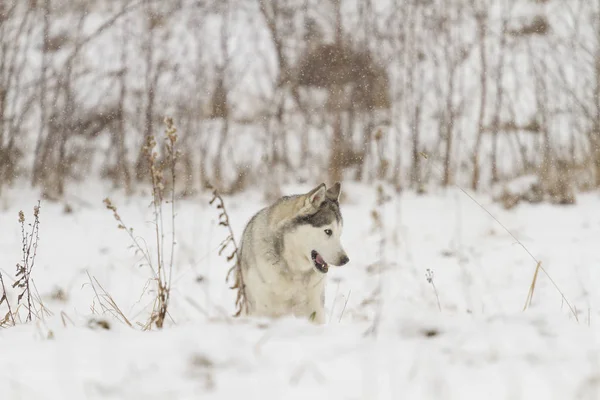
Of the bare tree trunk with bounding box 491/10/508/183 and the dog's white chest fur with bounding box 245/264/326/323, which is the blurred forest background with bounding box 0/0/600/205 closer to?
the bare tree trunk with bounding box 491/10/508/183

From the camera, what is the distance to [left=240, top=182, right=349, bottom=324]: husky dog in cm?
427

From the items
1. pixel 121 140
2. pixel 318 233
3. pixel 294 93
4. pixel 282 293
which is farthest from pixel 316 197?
pixel 294 93

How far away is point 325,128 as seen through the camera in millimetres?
10477

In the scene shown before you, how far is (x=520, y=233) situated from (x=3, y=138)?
22.7 feet

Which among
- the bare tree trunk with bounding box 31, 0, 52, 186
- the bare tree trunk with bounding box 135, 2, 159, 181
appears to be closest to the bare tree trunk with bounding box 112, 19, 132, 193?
the bare tree trunk with bounding box 135, 2, 159, 181

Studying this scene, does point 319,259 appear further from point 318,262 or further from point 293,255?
point 293,255

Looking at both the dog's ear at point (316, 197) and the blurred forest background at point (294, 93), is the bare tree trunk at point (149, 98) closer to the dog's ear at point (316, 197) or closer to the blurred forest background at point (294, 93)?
the blurred forest background at point (294, 93)

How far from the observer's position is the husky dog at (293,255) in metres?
4.27

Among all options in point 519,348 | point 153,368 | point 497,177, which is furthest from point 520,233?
point 153,368

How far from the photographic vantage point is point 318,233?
14.7ft

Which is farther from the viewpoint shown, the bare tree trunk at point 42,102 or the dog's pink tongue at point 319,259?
the bare tree trunk at point 42,102

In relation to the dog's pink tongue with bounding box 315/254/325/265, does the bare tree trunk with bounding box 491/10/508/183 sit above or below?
above

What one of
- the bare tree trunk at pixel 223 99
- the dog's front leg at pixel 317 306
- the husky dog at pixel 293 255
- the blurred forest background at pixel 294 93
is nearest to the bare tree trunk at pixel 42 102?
the blurred forest background at pixel 294 93

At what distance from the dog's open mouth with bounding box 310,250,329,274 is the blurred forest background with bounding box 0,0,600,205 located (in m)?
5.29
